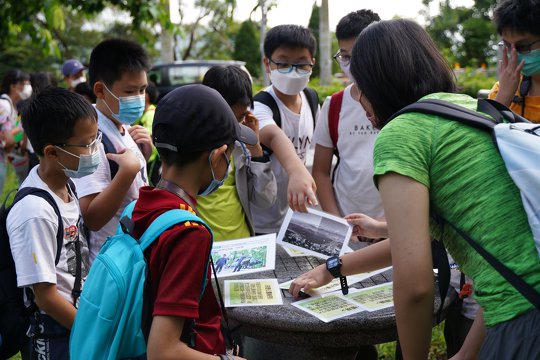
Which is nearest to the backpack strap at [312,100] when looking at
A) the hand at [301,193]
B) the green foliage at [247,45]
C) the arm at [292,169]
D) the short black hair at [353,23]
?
the short black hair at [353,23]

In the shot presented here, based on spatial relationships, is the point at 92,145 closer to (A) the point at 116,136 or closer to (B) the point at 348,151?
(A) the point at 116,136

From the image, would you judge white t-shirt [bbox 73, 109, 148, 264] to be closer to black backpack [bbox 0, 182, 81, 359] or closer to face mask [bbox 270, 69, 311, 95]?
black backpack [bbox 0, 182, 81, 359]

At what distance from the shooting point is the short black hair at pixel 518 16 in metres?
2.64

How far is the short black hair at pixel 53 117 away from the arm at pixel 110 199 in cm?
25

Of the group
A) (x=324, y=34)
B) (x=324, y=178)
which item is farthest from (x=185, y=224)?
(x=324, y=34)

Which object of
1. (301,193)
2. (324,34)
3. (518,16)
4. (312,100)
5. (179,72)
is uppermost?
(518,16)

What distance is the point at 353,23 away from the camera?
10.2 ft

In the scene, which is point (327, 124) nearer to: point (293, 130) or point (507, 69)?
point (293, 130)

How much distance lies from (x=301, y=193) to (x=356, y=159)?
60 cm

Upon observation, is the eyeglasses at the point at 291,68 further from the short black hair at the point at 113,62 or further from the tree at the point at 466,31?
the tree at the point at 466,31

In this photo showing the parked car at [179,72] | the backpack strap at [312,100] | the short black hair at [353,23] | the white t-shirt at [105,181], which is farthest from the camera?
the parked car at [179,72]

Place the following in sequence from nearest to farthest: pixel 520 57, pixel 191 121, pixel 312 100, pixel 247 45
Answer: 1. pixel 191 121
2. pixel 520 57
3. pixel 312 100
4. pixel 247 45

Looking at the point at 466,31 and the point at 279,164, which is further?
the point at 466,31

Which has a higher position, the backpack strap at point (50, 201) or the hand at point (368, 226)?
the backpack strap at point (50, 201)
